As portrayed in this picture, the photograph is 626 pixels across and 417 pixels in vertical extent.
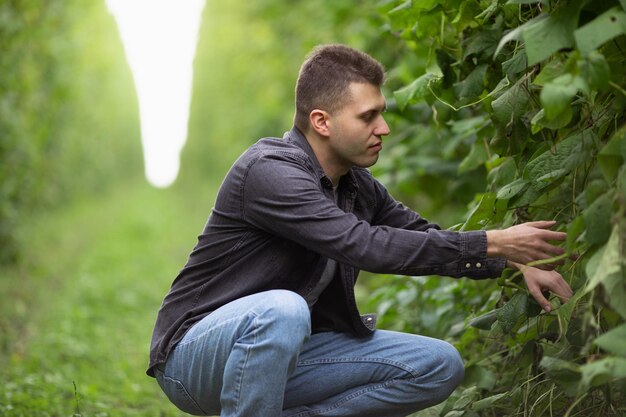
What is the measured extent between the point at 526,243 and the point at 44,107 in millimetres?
10398

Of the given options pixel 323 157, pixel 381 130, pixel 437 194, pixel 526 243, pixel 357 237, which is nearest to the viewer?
pixel 526 243

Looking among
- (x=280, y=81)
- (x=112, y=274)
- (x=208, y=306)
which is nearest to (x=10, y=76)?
(x=112, y=274)

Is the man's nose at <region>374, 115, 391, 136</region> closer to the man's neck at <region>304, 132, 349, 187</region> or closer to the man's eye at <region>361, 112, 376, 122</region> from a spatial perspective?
the man's eye at <region>361, 112, 376, 122</region>

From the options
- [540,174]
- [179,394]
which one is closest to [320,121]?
[540,174]

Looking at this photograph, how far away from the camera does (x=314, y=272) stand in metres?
3.02

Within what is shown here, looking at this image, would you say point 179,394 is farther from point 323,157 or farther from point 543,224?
point 543,224

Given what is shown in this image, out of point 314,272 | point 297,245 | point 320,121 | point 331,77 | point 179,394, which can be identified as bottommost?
point 179,394

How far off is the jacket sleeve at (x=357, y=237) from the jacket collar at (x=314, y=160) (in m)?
0.21

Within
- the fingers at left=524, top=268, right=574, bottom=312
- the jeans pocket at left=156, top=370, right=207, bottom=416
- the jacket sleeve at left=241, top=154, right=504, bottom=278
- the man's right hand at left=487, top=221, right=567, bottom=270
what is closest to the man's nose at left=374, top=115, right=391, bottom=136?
the jacket sleeve at left=241, top=154, right=504, bottom=278

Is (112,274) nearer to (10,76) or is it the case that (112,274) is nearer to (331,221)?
(10,76)

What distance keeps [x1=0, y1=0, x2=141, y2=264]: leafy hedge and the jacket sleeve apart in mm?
6921

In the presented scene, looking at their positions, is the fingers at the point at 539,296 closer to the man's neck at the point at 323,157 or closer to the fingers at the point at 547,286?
the fingers at the point at 547,286

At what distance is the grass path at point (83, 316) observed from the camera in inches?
177

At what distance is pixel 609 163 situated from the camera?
2.14m
